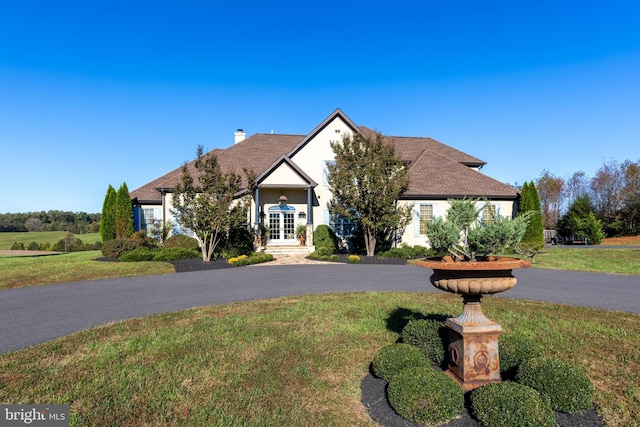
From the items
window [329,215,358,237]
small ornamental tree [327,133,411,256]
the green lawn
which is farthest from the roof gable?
the green lawn

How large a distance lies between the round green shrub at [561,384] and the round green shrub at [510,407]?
0.14 meters

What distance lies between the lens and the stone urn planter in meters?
3.74

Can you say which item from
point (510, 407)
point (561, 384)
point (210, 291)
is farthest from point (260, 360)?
point (210, 291)

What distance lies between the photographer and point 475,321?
3.91 meters

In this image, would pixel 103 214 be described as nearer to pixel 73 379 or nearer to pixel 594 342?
pixel 73 379

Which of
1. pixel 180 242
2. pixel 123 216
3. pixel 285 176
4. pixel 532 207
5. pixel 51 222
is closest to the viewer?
pixel 180 242

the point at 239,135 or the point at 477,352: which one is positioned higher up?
the point at 239,135

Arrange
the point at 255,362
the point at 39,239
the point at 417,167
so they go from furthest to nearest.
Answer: the point at 39,239
the point at 417,167
the point at 255,362

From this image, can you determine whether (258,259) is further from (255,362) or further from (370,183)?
(255,362)

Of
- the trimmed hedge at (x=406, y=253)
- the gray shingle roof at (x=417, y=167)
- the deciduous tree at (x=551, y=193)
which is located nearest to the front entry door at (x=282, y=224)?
the gray shingle roof at (x=417, y=167)

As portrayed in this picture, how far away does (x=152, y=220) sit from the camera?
68.2 feet

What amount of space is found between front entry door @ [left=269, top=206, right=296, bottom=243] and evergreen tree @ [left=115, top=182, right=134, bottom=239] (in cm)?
806

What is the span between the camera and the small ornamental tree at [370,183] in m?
16.8

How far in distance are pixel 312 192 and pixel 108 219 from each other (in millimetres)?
12054
